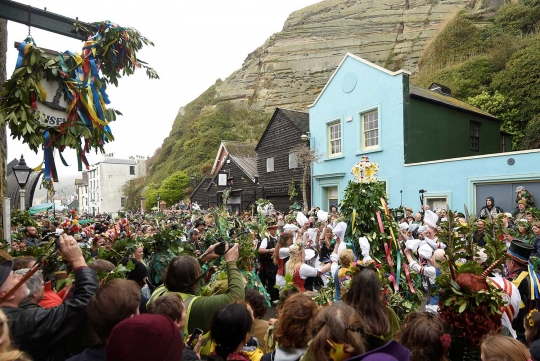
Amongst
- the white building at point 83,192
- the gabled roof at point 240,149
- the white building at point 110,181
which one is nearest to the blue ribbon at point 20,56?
the gabled roof at point 240,149

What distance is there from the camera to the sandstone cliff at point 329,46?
53656mm

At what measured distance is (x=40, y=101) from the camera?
12.5ft

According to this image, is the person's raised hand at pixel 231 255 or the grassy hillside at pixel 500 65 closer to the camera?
the person's raised hand at pixel 231 255

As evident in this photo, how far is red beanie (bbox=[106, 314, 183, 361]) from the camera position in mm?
1533

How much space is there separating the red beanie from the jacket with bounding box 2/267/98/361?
0.60 m

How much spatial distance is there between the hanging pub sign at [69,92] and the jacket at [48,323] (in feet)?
7.28

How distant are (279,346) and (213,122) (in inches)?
2004

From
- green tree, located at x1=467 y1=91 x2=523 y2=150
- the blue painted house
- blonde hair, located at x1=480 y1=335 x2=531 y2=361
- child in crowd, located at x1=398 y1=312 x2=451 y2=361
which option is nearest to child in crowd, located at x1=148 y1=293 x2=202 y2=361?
child in crowd, located at x1=398 y1=312 x2=451 y2=361

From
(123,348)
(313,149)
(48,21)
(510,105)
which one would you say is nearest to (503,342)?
(123,348)

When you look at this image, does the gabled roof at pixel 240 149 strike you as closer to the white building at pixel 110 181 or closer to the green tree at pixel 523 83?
the green tree at pixel 523 83

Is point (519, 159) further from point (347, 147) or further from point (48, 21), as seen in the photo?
point (48, 21)

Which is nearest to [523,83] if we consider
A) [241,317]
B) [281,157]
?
[281,157]

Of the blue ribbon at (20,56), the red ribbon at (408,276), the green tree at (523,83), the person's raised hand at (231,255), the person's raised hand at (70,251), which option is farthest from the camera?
the green tree at (523,83)

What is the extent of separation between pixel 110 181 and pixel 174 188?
104 feet
